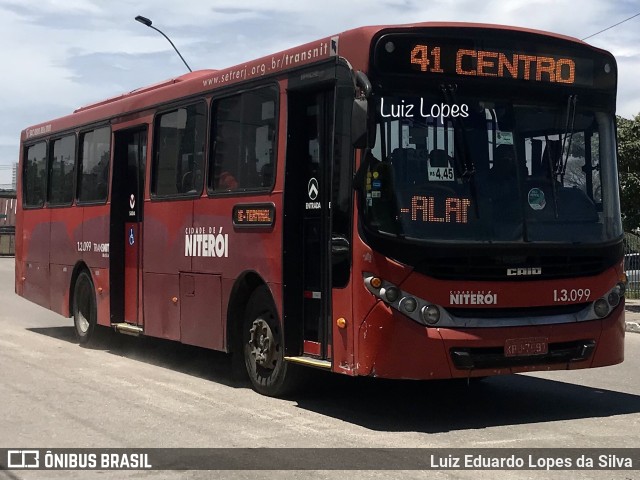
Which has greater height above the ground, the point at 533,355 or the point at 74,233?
the point at 74,233

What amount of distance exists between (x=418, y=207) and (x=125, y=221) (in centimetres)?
627

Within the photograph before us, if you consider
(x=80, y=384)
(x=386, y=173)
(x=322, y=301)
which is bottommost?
(x=80, y=384)

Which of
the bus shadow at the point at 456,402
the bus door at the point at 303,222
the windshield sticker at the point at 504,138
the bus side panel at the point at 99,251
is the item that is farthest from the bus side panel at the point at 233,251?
the bus side panel at the point at 99,251

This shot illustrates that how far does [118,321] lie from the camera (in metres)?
13.8

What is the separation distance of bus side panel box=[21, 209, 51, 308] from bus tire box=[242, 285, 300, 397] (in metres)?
6.78

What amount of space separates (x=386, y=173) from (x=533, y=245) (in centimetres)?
136

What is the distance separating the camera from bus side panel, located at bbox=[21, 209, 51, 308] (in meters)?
16.2

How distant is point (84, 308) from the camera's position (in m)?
14.9

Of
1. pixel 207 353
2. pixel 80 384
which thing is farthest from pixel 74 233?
pixel 80 384

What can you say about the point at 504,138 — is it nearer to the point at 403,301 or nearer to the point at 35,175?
the point at 403,301

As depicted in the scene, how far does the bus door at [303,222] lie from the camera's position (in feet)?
30.4

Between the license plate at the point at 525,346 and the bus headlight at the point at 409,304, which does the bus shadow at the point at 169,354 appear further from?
the license plate at the point at 525,346

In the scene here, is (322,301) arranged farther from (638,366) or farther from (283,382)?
(638,366)

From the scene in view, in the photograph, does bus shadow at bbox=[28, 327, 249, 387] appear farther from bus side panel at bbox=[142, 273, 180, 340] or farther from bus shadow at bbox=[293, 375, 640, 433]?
bus shadow at bbox=[293, 375, 640, 433]
